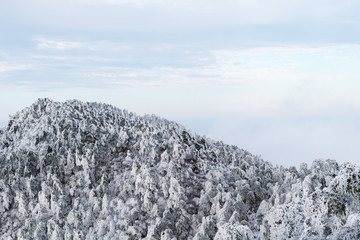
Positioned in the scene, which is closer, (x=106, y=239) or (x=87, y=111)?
(x=106, y=239)

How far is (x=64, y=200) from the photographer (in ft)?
257

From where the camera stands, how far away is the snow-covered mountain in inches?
2751

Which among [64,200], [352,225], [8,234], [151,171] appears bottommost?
[8,234]

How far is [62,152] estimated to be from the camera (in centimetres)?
8875

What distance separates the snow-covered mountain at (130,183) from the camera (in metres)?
69.9

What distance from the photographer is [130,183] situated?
77.9m

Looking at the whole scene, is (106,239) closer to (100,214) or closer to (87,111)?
(100,214)

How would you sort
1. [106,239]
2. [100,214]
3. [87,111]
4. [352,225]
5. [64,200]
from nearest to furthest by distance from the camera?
[352,225] → [106,239] → [100,214] → [64,200] → [87,111]

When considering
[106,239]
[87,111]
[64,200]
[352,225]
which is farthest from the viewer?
[87,111]

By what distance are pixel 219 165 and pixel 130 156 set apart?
1861 cm

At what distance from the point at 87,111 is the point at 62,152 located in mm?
20737

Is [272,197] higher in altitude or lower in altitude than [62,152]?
lower

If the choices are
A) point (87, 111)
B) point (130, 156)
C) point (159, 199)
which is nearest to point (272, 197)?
point (159, 199)

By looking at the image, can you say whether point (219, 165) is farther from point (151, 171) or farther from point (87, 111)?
point (87, 111)
